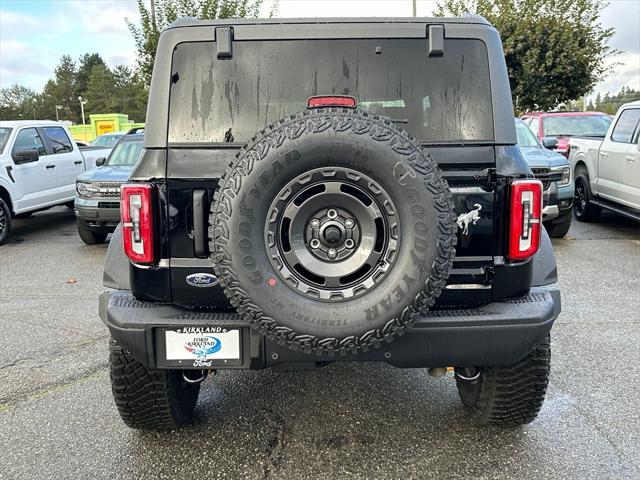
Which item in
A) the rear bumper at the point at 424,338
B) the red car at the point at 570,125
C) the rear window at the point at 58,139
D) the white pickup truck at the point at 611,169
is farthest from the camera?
the red car at the point at 570,125

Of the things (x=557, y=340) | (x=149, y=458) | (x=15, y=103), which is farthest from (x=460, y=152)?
(x=15, y=103)

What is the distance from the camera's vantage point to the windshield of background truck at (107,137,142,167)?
343 inches

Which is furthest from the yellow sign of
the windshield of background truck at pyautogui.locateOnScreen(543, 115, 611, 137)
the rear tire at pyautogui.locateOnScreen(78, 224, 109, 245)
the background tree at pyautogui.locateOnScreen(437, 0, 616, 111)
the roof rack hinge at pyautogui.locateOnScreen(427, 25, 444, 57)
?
Answer: the roof rack hinge at pyautogui.locateOnScreen(427, 25, 444, 57)

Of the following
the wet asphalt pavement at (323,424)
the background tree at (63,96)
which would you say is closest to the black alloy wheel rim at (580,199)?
the wet asphalt pavement at (323,424)

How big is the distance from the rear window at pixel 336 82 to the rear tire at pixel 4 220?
7.32 metres

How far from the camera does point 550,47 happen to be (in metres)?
20.8

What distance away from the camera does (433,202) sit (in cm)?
211

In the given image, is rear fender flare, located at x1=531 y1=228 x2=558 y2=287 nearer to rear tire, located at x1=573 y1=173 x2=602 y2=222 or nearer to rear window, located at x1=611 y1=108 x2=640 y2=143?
rear window, located at x1=611 y1=108 x2=640 y2=143

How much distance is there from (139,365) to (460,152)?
1.78m

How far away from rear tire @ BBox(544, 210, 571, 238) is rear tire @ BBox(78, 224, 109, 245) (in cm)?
639

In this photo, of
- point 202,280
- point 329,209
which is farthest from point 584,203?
point 202,280

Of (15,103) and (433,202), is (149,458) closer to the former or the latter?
(433,202)

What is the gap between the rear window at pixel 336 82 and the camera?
2508 mm

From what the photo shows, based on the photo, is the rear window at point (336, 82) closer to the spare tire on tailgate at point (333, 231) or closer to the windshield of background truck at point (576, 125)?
the spare tire on tailgate at point (333, 231)
